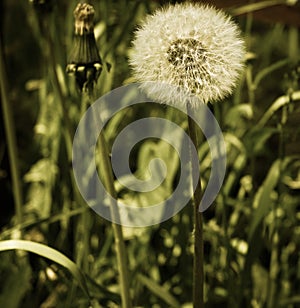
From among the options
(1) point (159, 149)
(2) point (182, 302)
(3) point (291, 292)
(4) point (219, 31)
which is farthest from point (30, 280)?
(4) point (219, 31)

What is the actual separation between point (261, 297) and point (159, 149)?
0.37 metres

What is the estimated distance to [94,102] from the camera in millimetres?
797

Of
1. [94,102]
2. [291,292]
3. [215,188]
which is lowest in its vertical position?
[291,292]

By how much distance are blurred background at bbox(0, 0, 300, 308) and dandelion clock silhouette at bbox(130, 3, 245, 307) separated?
0.30 metres

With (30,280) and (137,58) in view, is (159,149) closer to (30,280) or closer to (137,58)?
(30,280)

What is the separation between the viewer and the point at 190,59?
27.0 inches

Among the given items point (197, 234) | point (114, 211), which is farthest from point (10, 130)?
point (197, 234)

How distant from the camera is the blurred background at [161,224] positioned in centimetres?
106

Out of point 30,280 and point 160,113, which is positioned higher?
point 160,113

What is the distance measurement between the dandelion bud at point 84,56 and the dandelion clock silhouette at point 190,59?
0.26ft

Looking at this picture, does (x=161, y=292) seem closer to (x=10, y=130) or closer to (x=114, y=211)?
(x=114, y=211)

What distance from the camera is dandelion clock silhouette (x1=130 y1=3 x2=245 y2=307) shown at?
67cm

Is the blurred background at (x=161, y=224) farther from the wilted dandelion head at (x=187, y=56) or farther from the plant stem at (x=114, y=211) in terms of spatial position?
the wilted dandelion head at (x=187, y=56)

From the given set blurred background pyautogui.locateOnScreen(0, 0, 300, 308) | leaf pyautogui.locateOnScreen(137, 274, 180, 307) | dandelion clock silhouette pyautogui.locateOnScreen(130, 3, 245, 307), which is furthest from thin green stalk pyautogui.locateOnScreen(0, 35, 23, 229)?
dandelion clock silhouette pyautogui.locateOnScreen(130, 3, 245, 307)
